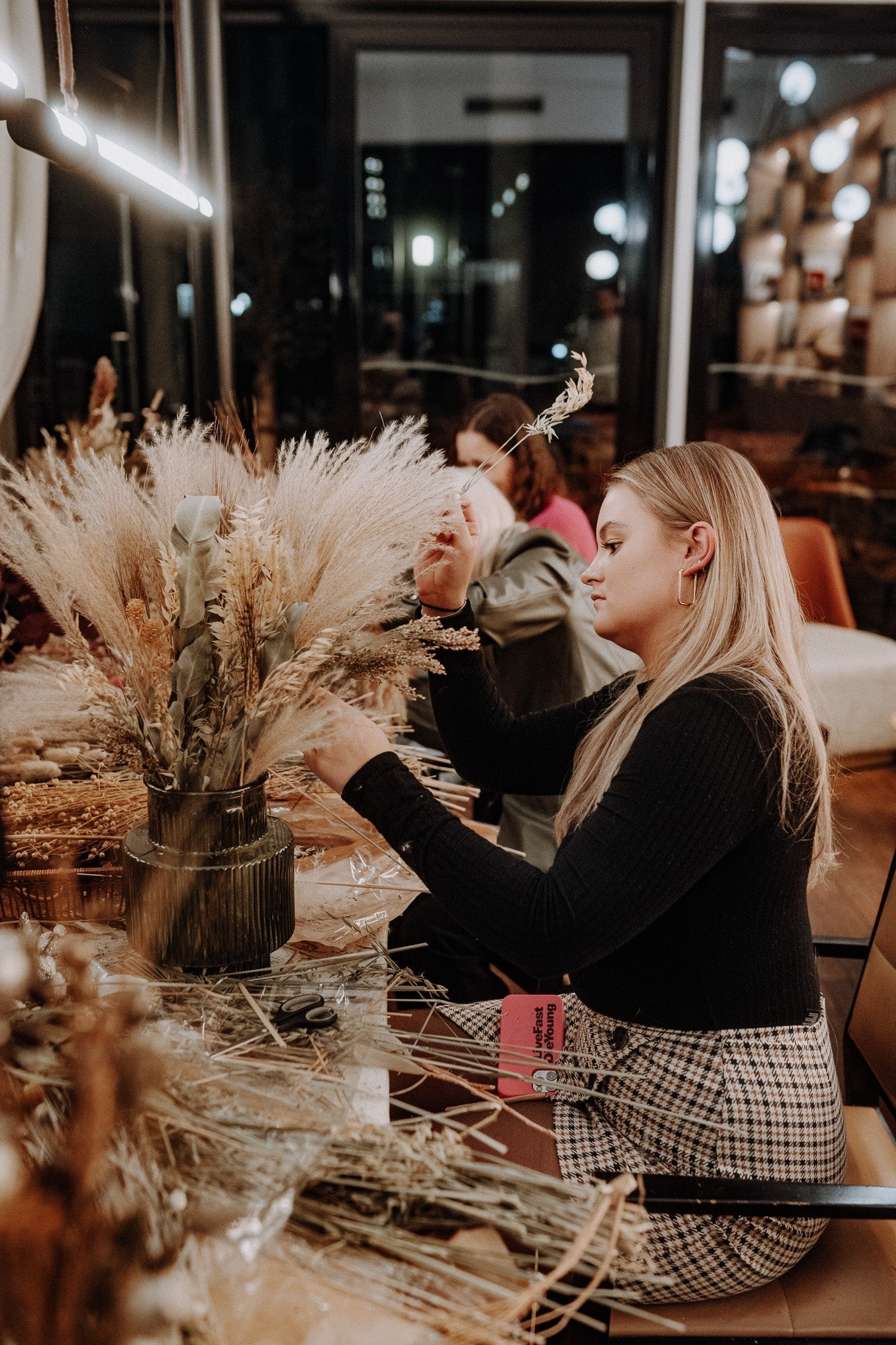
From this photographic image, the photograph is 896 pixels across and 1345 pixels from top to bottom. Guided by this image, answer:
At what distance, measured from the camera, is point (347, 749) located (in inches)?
46.8

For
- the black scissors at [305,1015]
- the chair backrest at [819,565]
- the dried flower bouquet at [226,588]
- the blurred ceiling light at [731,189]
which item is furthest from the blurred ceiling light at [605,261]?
the black scissors at [305,1015]

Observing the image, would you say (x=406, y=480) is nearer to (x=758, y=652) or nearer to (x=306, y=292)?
(x=758, y=652)

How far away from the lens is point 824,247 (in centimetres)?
466

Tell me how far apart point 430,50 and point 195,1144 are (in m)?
4.52

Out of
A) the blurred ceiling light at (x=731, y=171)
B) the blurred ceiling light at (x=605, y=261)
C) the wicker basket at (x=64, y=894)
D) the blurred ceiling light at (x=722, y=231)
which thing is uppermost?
the blurred ceiling light at (x=731, y=171)

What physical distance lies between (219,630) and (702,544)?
60cm

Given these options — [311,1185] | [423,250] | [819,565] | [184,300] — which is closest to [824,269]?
[819,565]

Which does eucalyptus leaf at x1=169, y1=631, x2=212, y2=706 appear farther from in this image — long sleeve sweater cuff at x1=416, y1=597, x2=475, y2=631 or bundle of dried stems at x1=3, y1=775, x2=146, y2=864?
long sleeve sweater cuff at x1=416, y1=597, x2=475, y2=631

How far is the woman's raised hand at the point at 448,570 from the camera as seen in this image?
1475mm

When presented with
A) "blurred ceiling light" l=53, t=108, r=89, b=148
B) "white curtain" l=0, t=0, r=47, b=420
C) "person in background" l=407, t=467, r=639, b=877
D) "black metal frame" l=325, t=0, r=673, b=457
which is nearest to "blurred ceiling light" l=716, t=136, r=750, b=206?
"black metal frame" l=325, t=0, r=673, b=457

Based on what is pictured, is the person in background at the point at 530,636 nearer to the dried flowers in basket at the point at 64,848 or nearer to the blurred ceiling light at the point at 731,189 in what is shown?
the dried flowers in basket at the point at 64,848

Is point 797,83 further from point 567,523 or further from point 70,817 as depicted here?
point 70,817

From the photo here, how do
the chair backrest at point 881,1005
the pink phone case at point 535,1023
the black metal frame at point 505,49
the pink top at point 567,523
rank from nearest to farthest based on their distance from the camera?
the pink phone case at point 535,1023 → the chair backrest at point 881,1005 → the pink top at point 567,523 → the black metal frame at point 505,49

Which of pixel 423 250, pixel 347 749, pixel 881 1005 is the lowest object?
pixel 881 1005
